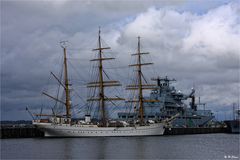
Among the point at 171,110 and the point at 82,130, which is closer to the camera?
the point at 82,130

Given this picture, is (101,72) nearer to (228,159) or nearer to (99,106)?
(99,106)

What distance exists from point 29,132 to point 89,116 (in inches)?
545

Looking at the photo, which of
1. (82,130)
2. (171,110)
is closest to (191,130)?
(171,110)

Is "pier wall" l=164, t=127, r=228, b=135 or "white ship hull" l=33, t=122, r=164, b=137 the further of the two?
"pier wall" l=164, t=127, r=228, b=135

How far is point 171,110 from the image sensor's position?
137875 mm

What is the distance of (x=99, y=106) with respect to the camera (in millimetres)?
107500

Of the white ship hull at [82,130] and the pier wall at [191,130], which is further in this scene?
the pier wall at [191,130]

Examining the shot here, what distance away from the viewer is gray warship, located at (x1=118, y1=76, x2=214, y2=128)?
438 ft

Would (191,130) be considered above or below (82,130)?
below

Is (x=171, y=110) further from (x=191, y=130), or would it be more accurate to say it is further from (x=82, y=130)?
(x=82, y=130)

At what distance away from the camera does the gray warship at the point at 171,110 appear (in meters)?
133

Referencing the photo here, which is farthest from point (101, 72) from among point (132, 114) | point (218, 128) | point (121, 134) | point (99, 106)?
point (218, 128)

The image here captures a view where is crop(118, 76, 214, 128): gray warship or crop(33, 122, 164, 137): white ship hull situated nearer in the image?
crop(33, 122, 164, 137): white ship hull

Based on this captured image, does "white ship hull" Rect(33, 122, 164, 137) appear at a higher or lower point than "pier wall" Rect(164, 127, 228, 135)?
higher
